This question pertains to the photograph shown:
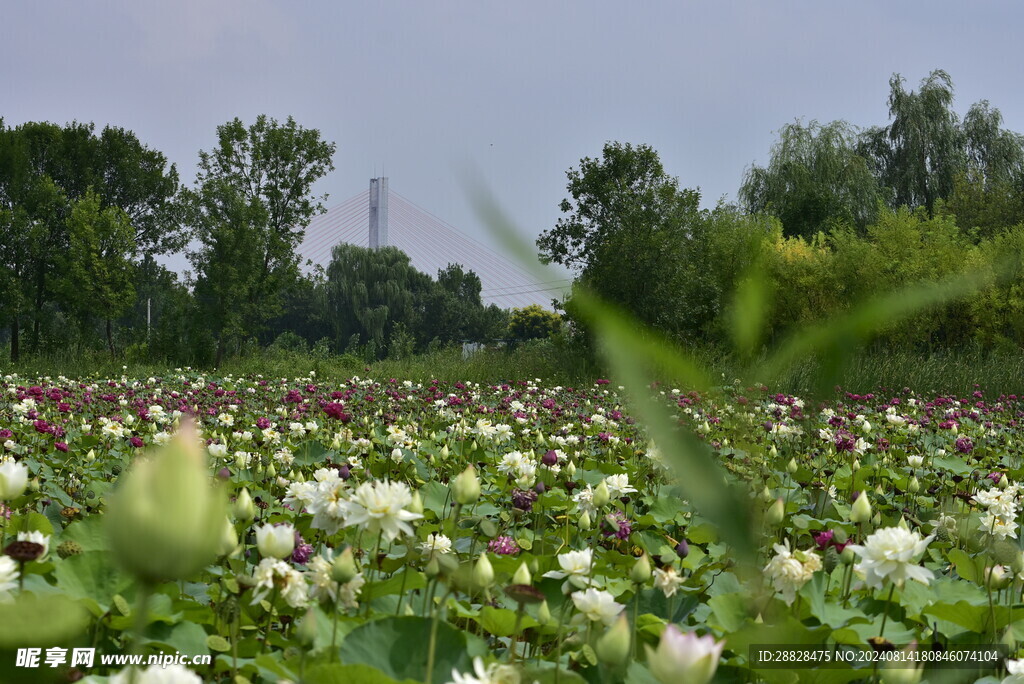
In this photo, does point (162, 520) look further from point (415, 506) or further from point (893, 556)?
point (893, 556)

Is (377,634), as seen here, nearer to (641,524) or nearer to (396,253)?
(641,524)

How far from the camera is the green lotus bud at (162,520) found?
1.01ft

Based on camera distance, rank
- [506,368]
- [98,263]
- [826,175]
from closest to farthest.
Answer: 1. [506,368]
2. [826,175]
3. [98,263]

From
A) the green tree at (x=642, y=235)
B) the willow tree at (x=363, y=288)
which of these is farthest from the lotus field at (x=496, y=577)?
the willow tree at (x=363, y=288)

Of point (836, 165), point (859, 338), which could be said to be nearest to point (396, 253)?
point (836, 165)

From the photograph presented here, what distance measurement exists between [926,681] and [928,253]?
1.42m

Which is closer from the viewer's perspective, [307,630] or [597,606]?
[307,630]

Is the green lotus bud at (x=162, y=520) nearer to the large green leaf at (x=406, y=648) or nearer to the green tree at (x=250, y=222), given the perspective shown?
the large green leaf at (x=406, y=648)

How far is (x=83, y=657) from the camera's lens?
1.01 meters

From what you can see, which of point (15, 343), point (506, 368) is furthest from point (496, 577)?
point (15, 343)

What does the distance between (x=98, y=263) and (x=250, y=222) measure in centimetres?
366

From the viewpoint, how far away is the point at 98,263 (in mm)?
16812

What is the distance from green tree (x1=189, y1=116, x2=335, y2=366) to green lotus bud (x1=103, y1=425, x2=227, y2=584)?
17.4 meters

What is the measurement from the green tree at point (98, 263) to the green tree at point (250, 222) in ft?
5.95
